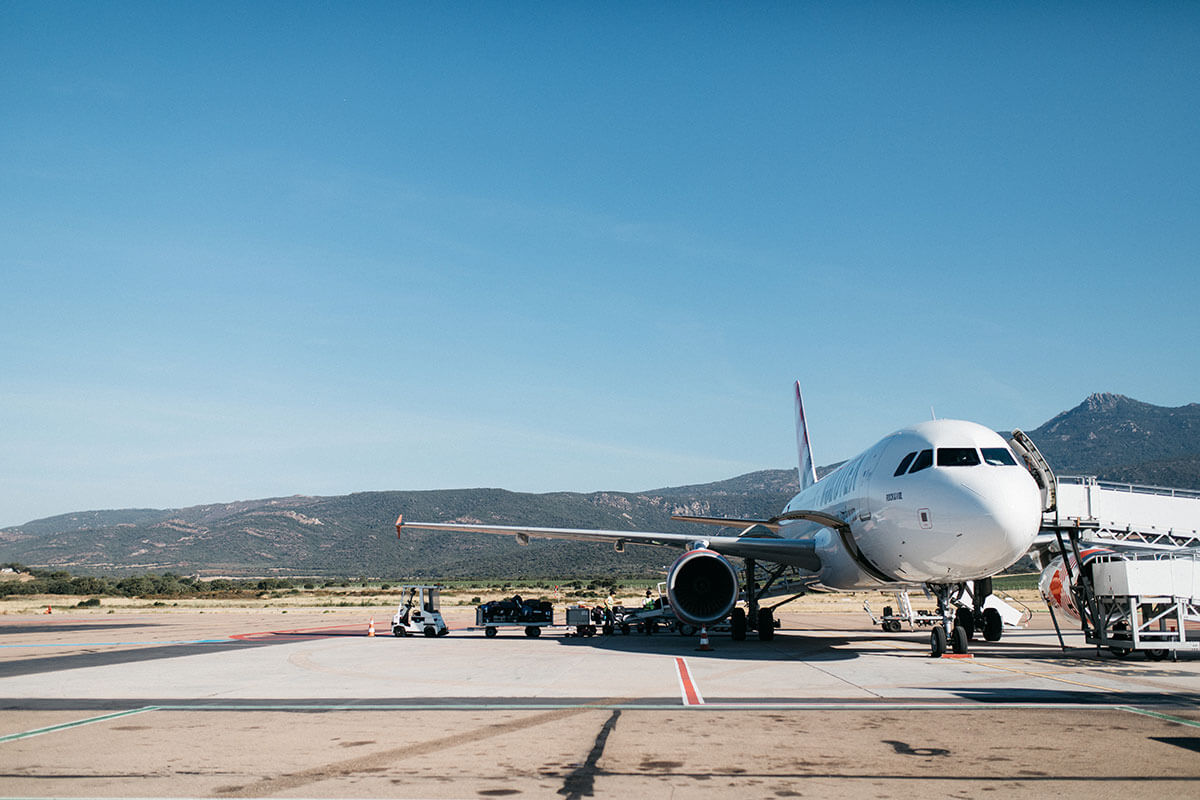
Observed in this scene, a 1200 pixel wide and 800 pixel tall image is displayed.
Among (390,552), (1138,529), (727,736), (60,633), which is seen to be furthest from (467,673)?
(390,552)

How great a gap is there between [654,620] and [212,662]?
16.4 meters

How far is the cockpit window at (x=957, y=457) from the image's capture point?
665 inches

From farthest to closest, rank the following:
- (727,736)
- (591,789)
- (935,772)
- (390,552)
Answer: (390,552), (727,736), (935,772), (591,789)

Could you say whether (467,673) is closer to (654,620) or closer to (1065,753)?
(1065,753)

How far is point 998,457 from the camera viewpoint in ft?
56.3

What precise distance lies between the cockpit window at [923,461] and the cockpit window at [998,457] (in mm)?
965

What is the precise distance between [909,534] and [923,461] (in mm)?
1483

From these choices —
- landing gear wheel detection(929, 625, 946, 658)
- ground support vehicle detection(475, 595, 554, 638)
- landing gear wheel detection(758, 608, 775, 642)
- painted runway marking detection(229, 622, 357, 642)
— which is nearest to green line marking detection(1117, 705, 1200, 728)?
landing gear wheel detection(929, 625, 946, 658)

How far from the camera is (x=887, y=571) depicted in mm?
19047

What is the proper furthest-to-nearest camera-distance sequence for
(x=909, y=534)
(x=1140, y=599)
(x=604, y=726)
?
(x=1140, y=599), (x=909, y=534), (x=604, y=726)

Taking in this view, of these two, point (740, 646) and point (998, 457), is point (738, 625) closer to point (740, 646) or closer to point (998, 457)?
point (740, 646)

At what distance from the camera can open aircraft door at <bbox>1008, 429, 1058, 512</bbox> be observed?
19969 mm

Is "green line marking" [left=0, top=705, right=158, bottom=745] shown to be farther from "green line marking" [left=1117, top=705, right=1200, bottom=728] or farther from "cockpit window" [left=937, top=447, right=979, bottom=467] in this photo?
"cockpit window" [left=937, top=447, right=979, bottom=467]

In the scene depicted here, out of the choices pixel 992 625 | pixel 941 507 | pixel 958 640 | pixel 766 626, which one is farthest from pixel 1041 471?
pixel 766 626
